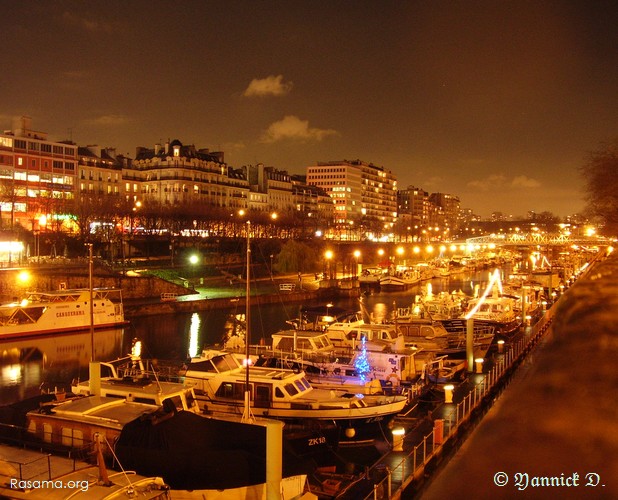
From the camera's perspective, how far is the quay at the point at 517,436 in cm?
1178

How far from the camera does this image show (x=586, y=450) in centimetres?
1351

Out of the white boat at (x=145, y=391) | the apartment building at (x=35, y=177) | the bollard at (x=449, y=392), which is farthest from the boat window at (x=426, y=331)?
the apartment building at (x=35, y=177)

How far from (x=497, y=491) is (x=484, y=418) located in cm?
494

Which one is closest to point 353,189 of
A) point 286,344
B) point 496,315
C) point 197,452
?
point 496,315

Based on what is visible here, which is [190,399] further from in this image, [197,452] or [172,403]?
[197,452]

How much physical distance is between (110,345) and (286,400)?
18989 millimetres

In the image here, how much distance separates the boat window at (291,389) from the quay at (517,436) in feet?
9.05

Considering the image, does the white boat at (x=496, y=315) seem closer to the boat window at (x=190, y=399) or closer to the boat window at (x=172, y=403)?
the boat window at (x=190, y=399)

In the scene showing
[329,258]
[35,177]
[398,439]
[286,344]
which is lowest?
[398,439]

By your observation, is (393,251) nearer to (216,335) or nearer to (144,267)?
(144,267)

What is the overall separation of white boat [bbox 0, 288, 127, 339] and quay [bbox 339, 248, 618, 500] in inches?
799

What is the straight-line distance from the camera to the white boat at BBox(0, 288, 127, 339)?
104ft

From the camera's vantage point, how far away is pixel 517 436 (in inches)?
572

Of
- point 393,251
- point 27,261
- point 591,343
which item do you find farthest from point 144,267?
point 393,251
